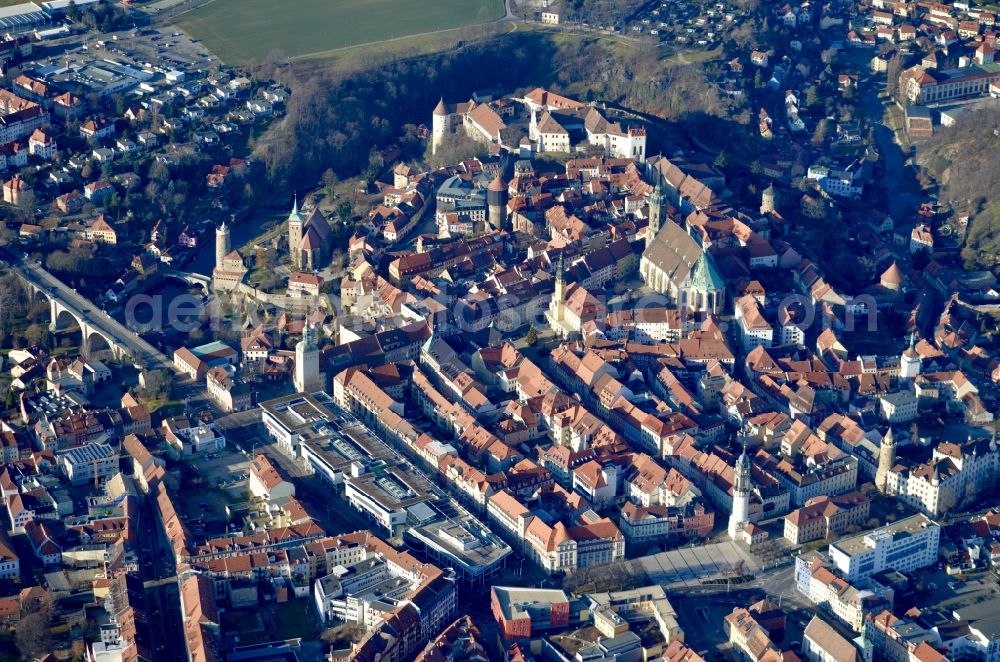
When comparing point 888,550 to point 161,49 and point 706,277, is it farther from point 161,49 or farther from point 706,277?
point 161,49

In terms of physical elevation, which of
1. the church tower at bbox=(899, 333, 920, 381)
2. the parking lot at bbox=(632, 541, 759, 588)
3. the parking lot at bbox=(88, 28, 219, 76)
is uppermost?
the parking lot at bbox=(88, 28, 219, 76)

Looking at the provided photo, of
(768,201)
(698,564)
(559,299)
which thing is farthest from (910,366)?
(698,564)

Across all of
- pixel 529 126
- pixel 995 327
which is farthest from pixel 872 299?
pixel 529 126

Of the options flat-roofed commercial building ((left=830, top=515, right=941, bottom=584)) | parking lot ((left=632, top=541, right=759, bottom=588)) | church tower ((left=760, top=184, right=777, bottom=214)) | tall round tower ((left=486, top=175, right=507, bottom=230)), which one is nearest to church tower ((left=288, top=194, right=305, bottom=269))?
tall round tower ((left=486, top=175, right=507, bottom=230))

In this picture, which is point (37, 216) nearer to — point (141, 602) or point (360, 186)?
point (360, 186)

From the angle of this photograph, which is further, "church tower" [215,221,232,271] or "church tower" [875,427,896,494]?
"church tower" [215,221,232,271]

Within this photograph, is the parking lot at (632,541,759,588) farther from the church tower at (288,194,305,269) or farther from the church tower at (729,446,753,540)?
the church tower at (288,194,305,269)
